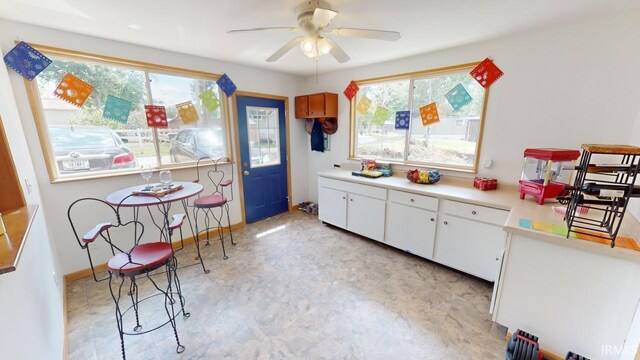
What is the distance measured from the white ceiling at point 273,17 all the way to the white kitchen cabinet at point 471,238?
1.57 meters

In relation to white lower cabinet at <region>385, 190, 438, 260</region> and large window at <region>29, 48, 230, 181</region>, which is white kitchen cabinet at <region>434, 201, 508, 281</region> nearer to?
white lower cabinet at <region>385, 190, 438, 260</region>

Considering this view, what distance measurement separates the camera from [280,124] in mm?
3943

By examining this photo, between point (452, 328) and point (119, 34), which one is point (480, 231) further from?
point (119, 34)

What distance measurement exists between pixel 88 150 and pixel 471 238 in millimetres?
3870

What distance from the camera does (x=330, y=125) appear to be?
3.85 m

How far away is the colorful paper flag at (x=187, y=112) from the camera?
2.92 m

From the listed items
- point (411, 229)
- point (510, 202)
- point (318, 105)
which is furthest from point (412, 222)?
point (318, 105)

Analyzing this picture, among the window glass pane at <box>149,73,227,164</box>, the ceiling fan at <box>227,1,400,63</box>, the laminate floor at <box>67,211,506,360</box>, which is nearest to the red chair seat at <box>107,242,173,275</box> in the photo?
the laminate floor at <box>67,211,506,360</box>

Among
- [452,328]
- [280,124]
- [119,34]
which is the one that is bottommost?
[452,328]

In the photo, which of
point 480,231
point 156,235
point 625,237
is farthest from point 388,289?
point 156,235

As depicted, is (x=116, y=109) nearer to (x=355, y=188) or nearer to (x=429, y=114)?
(x=355, y=188)

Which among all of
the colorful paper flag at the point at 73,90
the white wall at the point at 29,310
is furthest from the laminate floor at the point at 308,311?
the colorful paper flag at the point at 73,90

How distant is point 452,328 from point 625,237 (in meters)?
1.19

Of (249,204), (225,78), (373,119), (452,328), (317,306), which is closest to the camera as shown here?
(452,328)
